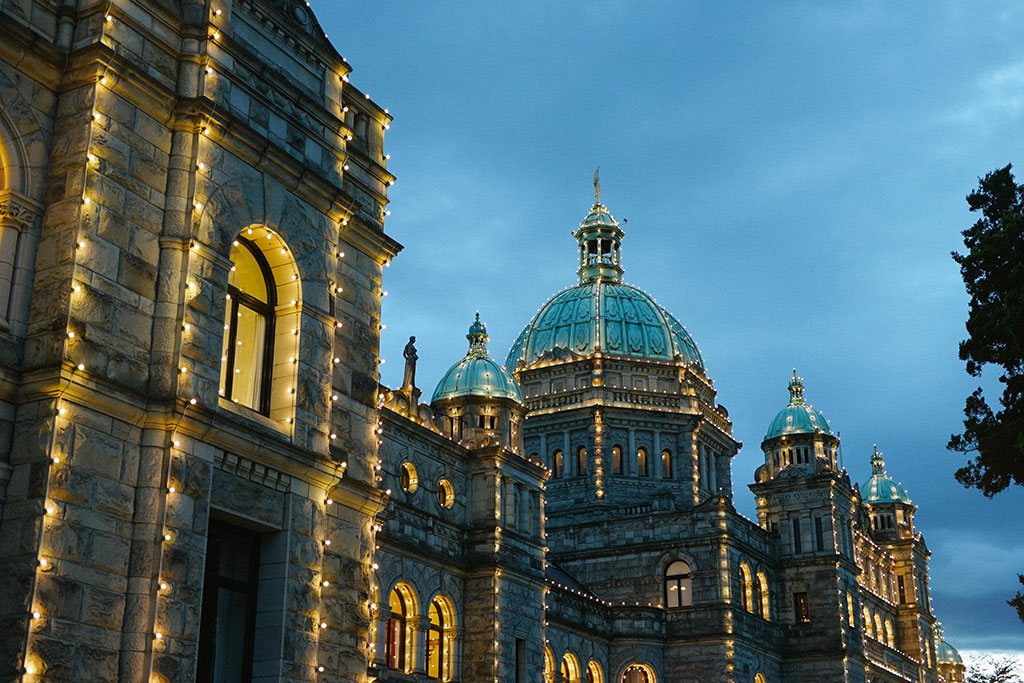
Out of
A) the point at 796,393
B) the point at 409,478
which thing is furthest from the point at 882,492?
the point at 409,478

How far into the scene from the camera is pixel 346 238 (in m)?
21.8

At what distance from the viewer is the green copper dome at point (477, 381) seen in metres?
49.0

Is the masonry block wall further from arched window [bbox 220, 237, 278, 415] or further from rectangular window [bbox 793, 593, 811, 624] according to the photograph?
rectangular window [bbox 793, 593, 811, 624]

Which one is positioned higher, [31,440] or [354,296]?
[354,296]

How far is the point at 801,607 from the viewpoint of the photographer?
6494cm

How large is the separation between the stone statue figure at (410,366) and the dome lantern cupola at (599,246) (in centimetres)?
3731

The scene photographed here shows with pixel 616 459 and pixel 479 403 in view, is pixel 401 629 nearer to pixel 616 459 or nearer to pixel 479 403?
pixel 479 403

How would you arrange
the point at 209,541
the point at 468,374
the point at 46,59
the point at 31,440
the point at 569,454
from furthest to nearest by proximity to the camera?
the point at 569,454, the point at 468,374, the point at 209,541, the point at 46,59, the point at 31,440

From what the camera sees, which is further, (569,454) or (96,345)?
(569,454)

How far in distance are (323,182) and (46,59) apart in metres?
4.86

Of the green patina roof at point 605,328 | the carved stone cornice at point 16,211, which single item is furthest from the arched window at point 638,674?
the carved stone cornice at point 16,211

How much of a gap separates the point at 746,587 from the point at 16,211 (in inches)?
1962

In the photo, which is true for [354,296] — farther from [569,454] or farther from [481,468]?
[569,454]

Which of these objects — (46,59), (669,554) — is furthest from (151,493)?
(669,554)
